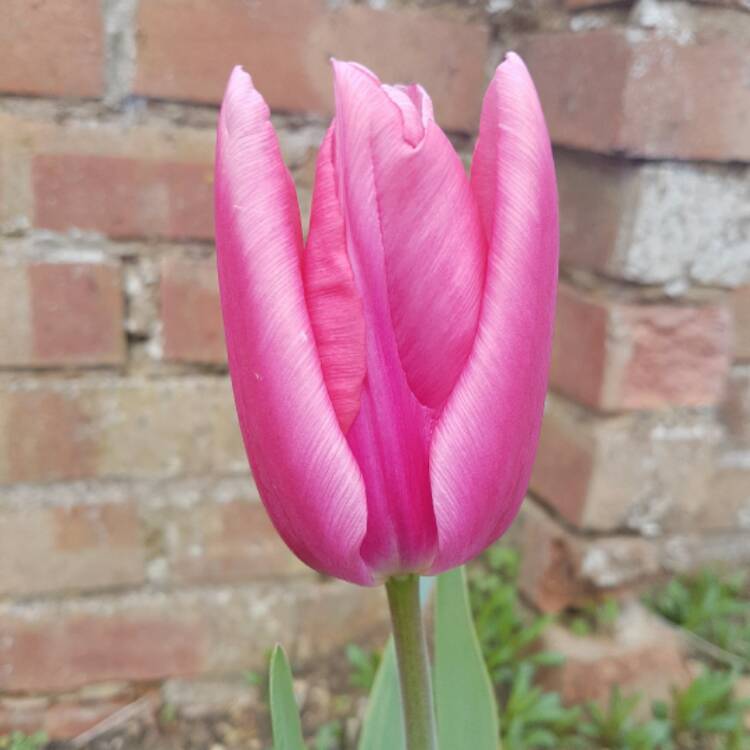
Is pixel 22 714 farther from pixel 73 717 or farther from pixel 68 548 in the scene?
pixel 68 548

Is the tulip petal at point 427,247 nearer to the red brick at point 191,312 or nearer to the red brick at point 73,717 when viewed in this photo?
the red brick at point 191,312

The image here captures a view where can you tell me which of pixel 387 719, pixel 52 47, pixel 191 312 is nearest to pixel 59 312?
pixel 191 312

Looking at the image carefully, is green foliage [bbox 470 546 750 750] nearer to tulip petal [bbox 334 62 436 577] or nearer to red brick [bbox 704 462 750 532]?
red brick [bbox 704 462 750 532]

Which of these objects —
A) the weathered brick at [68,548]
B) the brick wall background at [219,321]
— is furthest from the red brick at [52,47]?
the weathered brick at [68,548]

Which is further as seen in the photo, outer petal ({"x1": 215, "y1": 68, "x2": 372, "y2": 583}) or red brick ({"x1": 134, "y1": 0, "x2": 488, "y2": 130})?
red brick ({"x1": 134, "y1": 0, "x2": 488, "y2": 130})

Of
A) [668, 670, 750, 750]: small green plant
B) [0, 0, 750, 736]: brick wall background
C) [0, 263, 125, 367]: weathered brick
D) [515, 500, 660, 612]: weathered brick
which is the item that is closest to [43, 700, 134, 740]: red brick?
[0, 0, 750, 736]: brick wall background

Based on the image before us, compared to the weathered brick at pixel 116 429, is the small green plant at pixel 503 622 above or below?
below

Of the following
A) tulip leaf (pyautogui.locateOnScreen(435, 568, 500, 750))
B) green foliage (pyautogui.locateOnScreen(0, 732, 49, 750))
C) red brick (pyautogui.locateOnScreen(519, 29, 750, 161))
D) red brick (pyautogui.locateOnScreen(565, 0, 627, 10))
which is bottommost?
green foliage (pyautogui.locateOnScreen(0, 732, 49, 750))

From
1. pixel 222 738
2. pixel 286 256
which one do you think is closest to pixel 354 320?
pixel 286 256

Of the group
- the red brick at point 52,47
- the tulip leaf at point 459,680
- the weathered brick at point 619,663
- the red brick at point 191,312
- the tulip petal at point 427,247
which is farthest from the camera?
the weathered brick at point 619,663
